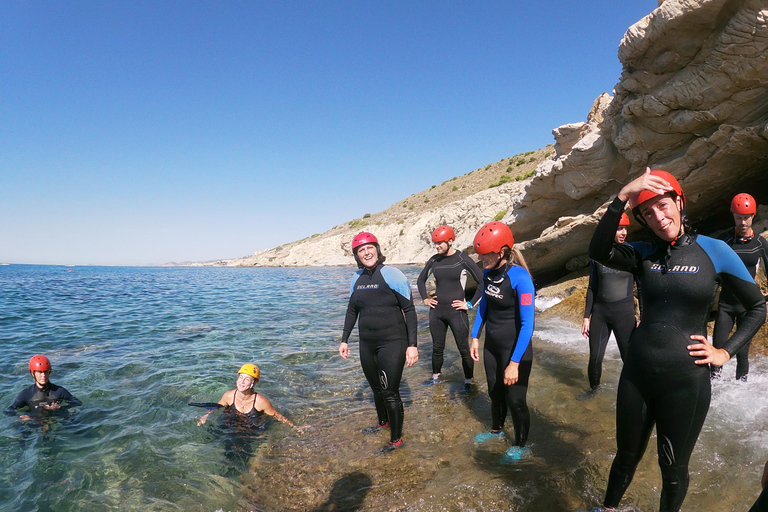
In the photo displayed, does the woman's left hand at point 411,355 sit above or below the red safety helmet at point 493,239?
below

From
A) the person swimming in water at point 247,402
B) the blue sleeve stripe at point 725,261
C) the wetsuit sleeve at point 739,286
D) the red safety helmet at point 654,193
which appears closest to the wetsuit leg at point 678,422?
the wetsuit sleeve at point 739,286

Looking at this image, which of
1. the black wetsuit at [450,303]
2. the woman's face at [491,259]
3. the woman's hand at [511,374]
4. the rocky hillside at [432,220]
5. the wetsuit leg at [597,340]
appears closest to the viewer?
the woman's hand at [511,374]

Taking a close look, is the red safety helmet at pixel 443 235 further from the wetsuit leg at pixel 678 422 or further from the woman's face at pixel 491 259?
the wetsuit leg at pixel 678 422

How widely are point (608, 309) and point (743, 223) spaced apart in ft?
6.60

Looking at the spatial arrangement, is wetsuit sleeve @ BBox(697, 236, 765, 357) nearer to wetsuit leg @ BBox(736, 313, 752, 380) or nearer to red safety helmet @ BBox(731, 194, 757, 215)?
red safety helmet @ BBox(731, 194, 757, 215)

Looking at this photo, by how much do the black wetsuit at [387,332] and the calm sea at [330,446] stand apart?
68 centimetres

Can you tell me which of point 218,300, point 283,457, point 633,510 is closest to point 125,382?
point 283,457

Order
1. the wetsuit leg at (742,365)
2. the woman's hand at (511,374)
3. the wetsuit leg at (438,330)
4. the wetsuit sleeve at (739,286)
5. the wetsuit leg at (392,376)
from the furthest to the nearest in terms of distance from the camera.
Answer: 1. the wetsuit leg at (438,330)
2. the wetsuit leg at (742,365)
3. the wetsuit leg at (392,376)
4. the woman's hand at (511,374)
5. the wetsuit sleeve at (739,286)

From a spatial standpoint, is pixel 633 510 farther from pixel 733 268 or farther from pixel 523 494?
pixel 733 268

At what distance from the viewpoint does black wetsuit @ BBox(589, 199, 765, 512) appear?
8.40 feet

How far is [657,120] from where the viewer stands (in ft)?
Answer: 30.1

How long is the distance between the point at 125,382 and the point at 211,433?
10.9ft

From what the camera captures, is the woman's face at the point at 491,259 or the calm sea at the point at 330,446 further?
the woman's face at the point at 491,259

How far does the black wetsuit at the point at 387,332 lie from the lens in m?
4.66
